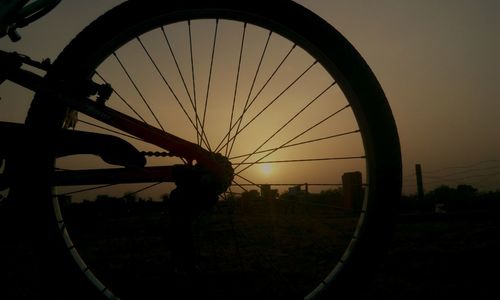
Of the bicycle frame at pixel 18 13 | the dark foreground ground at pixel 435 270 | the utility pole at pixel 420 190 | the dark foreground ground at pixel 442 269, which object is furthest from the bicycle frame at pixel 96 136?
the utility pole at pixel 420 190

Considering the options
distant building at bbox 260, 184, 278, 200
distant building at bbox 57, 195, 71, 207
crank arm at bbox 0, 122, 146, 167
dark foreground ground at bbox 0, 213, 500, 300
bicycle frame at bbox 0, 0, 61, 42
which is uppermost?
bicycle frame at bbox 0, 0, 61, 42

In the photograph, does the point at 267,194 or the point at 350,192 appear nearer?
the point at 267,194

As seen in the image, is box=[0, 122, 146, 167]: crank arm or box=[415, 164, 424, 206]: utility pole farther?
box=[415, 164, 424, 206]: utility pole

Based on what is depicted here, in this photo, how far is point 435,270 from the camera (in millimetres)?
2227

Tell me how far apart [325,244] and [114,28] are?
105 inches

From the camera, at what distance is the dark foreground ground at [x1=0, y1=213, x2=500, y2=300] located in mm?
1809

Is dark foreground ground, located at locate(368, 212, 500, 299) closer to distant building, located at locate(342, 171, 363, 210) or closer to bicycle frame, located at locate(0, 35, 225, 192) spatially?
distant building, located at locate(342, 171, 363, 210)

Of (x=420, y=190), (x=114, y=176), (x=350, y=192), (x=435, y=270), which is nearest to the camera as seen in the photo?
(x=114, y=176)

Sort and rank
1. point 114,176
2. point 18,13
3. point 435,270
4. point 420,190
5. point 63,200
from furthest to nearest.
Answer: point 420,190, point 435,270, point 63,200, point 114,176, point 18,13

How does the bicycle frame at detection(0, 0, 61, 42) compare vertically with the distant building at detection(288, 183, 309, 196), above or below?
above

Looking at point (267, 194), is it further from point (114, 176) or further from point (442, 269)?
point (442, 269)

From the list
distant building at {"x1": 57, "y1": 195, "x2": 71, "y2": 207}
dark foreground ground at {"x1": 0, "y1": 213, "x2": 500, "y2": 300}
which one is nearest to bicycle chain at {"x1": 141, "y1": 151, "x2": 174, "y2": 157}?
distant building at {"x1": 57, "y1": 195, "x2": 71, "y2": 207}

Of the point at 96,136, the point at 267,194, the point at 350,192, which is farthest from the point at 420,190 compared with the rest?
the point at 96,136

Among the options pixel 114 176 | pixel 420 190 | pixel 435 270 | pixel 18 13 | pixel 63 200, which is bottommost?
pixel 435 270
